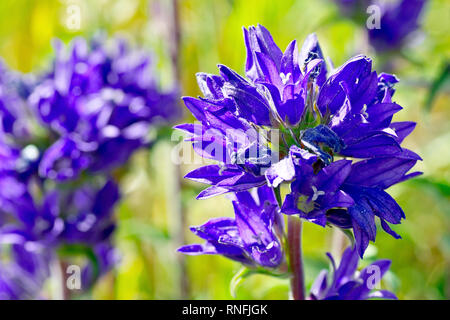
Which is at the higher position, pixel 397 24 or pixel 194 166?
pixel 397 24

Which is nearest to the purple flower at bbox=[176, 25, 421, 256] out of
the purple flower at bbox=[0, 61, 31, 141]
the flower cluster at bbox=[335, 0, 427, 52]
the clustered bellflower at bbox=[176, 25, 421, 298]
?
the clustered bellflower at bbox=[176, 25, 421, 298]

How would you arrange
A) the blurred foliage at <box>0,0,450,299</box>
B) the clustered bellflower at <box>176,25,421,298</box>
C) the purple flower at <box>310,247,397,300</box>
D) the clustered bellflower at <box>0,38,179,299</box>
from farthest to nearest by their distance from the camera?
the blurred foliage at <box>0,0,450,299</box> → the clustered bellflower at <box>0,38,179,299</box> → the purple flower at <box>310,247,397,300</box> → the clustered bellflower at <box>176,25,421,298</box>

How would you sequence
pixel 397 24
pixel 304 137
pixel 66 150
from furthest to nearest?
pixel 397 24 < pixel 66 150 < pixel 304 137

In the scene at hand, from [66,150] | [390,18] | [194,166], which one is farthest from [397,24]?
[66,150]

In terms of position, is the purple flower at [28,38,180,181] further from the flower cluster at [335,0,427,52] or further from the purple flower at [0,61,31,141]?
the flower cluster at [335,0,427,52]

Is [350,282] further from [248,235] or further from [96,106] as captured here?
[96,106]
